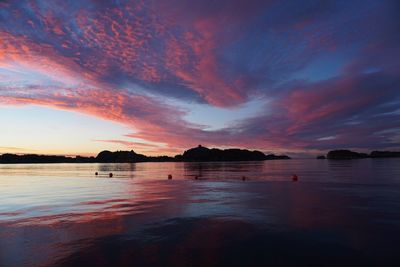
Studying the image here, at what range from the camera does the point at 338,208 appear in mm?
21172

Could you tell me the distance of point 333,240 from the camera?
1299 cm

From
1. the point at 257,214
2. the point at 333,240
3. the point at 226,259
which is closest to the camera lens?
the point at 226,259

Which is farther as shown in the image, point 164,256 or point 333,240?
point 333,240

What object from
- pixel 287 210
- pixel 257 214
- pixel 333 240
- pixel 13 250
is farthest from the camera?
pixel 287 210

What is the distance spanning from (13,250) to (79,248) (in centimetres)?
268

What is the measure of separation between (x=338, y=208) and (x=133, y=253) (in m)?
16.3

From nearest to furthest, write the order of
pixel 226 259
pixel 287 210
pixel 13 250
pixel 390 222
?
pixel 226 259 → pixel 13 250 → pixel 390 222 → pixel 287 210

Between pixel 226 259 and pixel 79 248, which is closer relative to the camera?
pixel 226 259

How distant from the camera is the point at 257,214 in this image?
62.0ft

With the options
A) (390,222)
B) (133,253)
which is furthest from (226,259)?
(390,222)

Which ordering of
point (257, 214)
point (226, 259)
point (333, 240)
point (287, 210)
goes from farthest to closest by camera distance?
1. point (287, 210)
2. point (257, 214)
3. point (333, 240)
4. point (226, 259)

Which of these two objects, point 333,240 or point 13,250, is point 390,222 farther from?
point 13,250

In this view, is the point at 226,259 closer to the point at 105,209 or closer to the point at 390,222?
the point at 390,222

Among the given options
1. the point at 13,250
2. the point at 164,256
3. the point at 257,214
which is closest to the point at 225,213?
the point at 257,214
